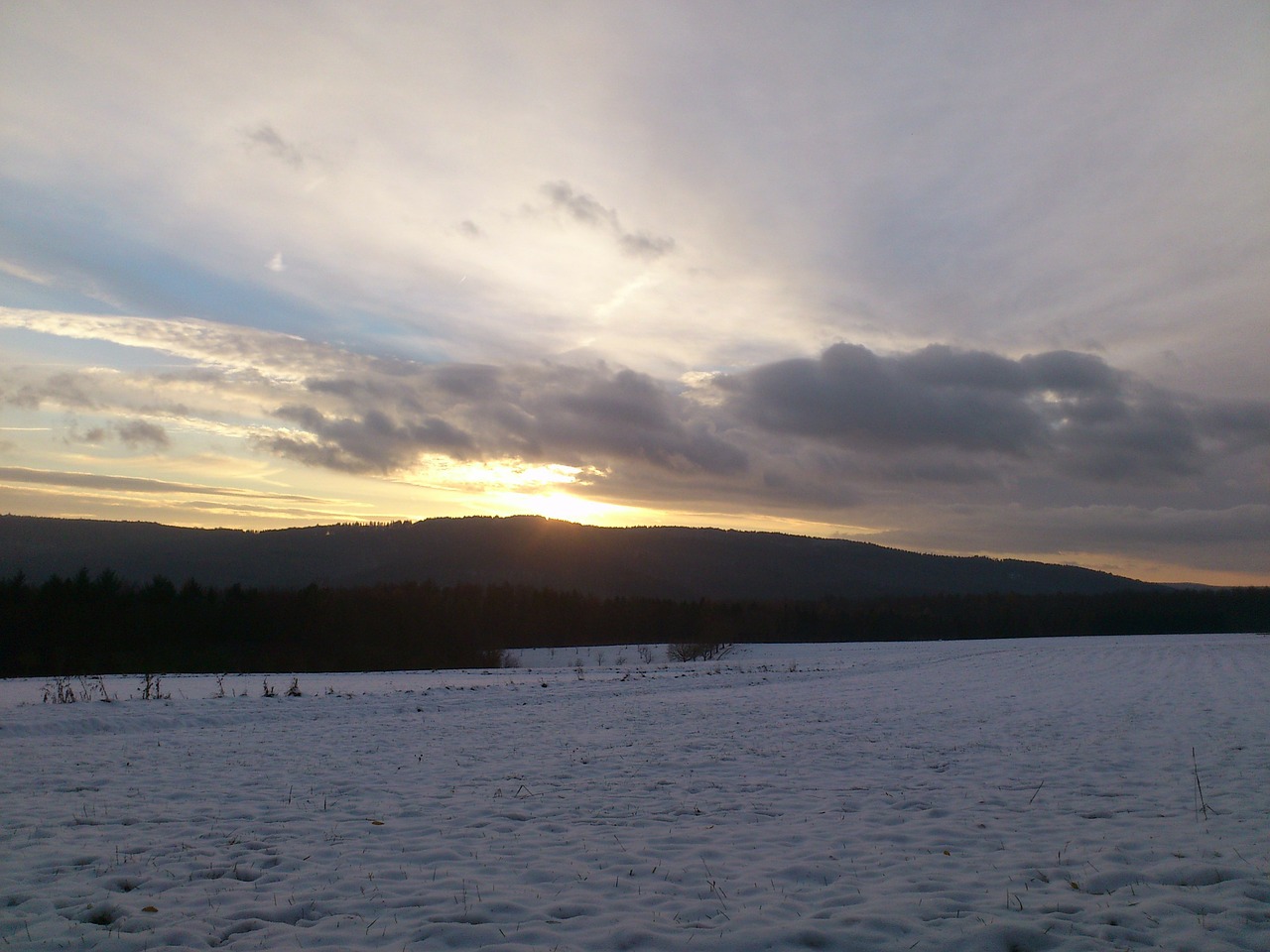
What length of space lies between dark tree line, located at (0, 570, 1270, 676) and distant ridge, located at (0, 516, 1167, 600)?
91.5 feet

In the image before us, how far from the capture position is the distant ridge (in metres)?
139

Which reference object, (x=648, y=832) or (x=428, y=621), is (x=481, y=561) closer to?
(x=428, y=621)

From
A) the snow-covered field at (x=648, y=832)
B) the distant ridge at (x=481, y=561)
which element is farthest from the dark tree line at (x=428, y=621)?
the snow-covered field at (x=648, y=832)

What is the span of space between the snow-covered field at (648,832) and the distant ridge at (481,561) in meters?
115

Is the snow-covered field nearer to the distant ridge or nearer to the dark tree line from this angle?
the dark tree line

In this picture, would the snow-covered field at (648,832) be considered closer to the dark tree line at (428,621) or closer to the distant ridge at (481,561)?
the dark tree line at (428,621)

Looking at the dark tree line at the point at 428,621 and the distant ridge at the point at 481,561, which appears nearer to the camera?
the dark tree line at the point at 428,621

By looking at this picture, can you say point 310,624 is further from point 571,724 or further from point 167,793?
point 167,793

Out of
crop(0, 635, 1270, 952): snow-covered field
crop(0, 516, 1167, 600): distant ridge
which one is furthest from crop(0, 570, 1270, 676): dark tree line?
crop(0, 635, 1270, 952): snow-covered field

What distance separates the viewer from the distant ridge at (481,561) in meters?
139

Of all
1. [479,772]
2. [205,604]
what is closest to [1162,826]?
[479,772]

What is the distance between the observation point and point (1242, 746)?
13242mm

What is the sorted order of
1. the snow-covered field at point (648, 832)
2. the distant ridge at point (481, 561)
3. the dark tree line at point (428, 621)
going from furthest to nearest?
the distant ridge at point (481, 561)
the dark tree line at point (428, 621)
the snow-covered field at point (648, 832)

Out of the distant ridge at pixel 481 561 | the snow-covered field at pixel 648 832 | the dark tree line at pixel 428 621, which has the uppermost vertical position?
the distant ridge at pixel 481 561
